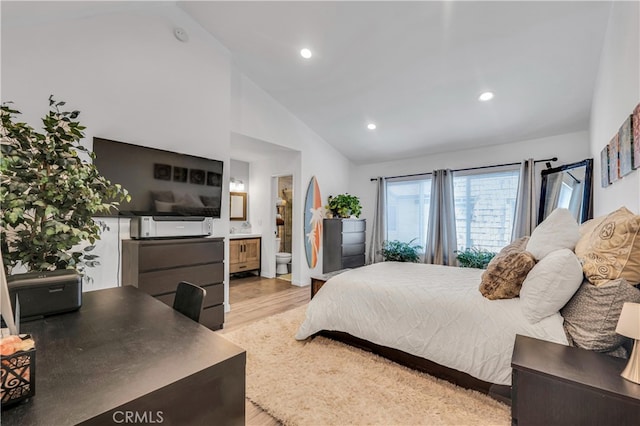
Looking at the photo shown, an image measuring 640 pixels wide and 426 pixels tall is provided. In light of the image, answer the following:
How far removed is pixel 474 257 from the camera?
439cm

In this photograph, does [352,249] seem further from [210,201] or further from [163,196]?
[163,196]

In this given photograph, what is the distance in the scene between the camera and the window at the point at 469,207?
4.39 meters

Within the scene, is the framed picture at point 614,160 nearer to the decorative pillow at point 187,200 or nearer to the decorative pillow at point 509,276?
the decorative pillow at point 509,276

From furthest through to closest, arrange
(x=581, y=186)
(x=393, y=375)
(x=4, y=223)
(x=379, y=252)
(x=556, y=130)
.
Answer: (x=379, y=252) → (x=556, y=130) → (x=581, y=186) → (x=393, y=375) → (x=4, y=223)

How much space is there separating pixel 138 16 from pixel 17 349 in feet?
11.0

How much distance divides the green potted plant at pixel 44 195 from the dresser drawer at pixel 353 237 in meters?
4.02

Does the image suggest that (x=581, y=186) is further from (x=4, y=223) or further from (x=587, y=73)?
(x=4, y=223)

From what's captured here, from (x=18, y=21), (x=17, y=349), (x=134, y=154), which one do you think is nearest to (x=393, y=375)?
(x=17, y=349)

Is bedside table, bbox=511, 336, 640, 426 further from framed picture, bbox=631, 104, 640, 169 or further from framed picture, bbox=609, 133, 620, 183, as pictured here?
framed picture, bbox=609, 133, 620, 183

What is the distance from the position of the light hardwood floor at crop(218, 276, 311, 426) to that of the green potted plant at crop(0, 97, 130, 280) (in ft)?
5.99

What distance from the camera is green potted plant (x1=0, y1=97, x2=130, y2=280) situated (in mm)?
1427

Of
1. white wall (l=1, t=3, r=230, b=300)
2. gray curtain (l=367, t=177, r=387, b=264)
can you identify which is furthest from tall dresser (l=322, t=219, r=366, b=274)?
white wall (l=1, t=3, r=230, b=300)

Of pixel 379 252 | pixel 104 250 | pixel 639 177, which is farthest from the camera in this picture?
pixel 379 252

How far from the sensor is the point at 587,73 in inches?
114
